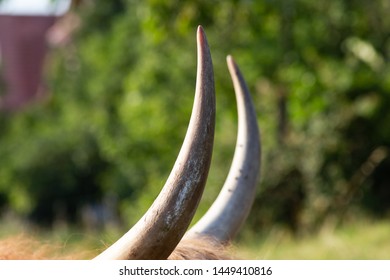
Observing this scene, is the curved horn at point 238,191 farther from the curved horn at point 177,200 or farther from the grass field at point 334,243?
the grass field at point 334,243

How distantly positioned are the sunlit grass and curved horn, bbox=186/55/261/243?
6.13 metres

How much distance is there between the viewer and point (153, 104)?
1491 centimetres

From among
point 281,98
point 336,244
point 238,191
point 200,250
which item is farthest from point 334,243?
point 200,250

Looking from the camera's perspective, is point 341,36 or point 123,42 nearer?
point 341,36

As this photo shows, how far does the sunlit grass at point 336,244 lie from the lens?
1072cm

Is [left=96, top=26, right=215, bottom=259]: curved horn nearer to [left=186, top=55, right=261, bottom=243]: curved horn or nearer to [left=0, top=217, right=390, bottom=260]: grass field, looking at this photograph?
[left=186, top=55, right=261, bottom=243]: curved horn

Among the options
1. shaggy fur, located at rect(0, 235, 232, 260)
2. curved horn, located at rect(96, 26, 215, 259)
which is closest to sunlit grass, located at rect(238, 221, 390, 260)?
shaggy fur, located at rect(0, 235, 232, 260)

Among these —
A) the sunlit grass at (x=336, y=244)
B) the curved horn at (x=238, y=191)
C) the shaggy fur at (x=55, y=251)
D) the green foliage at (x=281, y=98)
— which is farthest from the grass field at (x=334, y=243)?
the shaggy fur at (x=55, y=251)

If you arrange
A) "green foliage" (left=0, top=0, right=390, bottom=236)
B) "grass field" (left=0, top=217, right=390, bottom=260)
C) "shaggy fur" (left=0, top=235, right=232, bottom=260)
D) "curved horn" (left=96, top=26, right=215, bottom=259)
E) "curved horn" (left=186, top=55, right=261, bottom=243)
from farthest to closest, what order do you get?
"green foliage" (left=0, top=0, right=390, bottom=236), "grass field" (left=0, top=217, right=390, bottom=260), "curved horn" (left=186, top=55, right=261, bottom=243), "shaggy fur" (left=0, top=235, right=232, bottom=260), "curved horn" (left=96, top=26, right=215, bottom=259)

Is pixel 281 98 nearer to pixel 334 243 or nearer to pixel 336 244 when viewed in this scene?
pixel 334 243

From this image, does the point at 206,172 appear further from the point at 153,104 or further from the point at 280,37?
the point at 153,104

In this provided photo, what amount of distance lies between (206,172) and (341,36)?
11499 mm

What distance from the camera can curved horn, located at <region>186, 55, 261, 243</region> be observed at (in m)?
3.15
